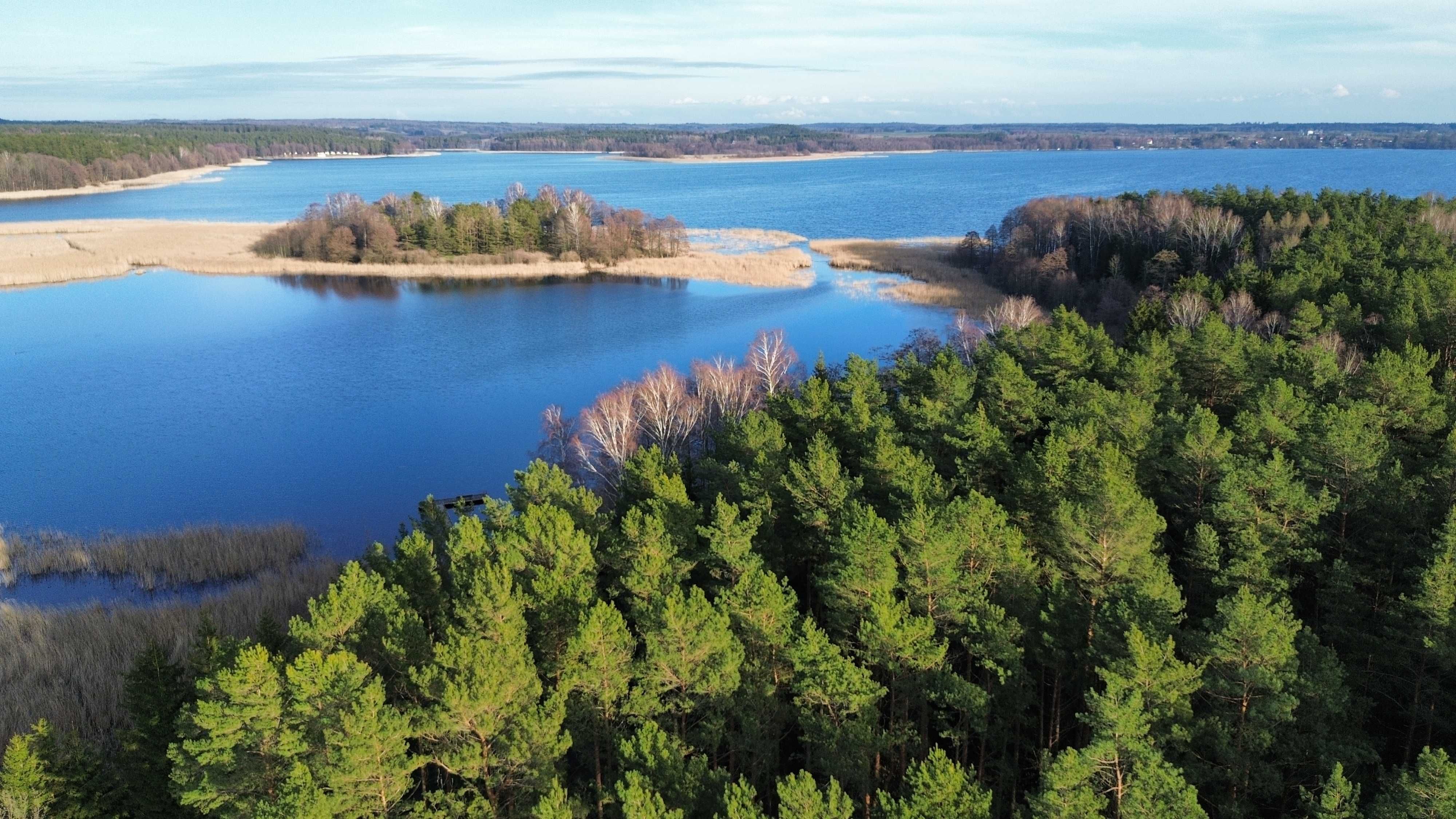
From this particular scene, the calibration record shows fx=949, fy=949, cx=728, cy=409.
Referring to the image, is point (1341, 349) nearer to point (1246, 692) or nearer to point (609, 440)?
point (1246, 692)

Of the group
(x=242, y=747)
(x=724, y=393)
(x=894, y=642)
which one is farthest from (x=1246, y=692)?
(x=724, y=393)

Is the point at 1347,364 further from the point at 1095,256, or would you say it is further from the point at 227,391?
the point at 227,391

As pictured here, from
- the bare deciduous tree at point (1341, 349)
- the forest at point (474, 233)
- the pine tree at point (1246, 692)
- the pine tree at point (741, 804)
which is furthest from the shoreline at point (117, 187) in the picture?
the pine tree at point (1246, 692)

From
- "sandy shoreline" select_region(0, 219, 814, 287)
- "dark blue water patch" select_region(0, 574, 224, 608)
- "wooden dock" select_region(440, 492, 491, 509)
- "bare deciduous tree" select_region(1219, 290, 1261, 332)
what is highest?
"bare deciduous tree" select_region(1219, 290, 1261, 332)

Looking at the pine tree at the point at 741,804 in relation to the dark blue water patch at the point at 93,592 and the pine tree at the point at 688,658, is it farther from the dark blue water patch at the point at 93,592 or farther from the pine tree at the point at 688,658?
the dark blue water patch at the point at 93,592

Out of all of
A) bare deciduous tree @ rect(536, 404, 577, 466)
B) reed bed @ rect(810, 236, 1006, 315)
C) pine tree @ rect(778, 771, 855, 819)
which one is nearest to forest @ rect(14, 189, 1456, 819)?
pine tree @ rect(778, 771, 855, 819)

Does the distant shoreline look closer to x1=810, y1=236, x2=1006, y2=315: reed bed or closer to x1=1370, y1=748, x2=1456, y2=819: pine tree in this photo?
x1=810, y1=236, x2=1006, y2=315: reed bed
